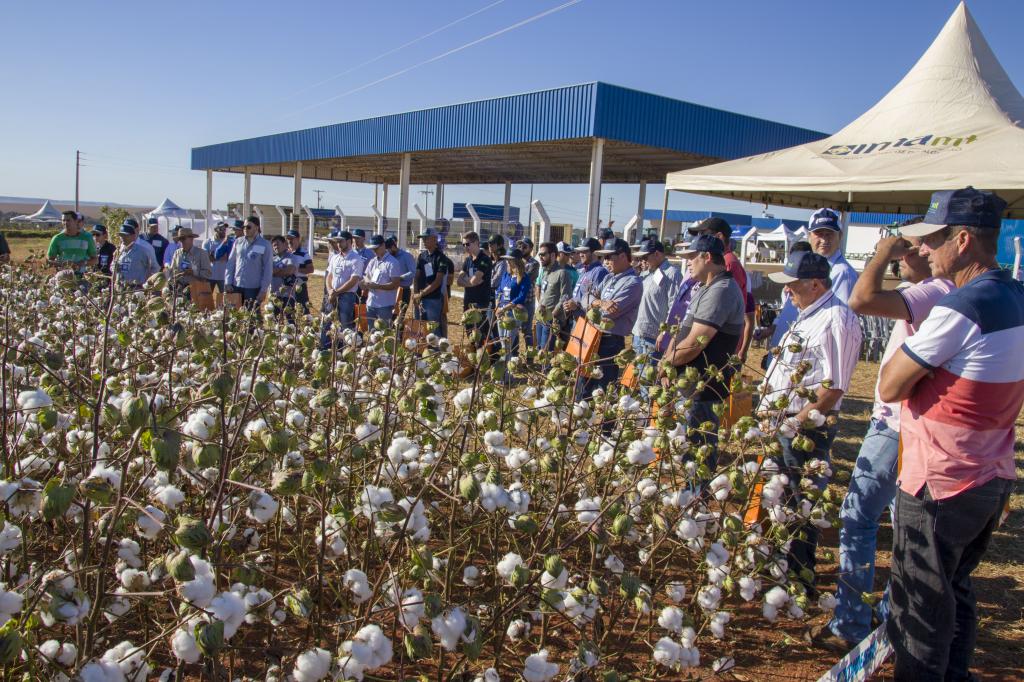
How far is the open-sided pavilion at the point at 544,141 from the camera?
16.0m

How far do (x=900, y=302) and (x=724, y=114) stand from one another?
1658 centimetres

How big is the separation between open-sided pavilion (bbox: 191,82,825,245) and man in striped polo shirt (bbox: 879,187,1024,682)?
1323 centimetres

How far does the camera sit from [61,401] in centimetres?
248

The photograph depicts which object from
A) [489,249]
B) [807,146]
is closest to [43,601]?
[807,146]

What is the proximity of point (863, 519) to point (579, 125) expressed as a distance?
1392cm

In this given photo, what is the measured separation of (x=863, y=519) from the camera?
9.77 feet

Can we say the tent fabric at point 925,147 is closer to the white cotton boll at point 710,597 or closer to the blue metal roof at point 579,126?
the white cotton boll at point 710,597

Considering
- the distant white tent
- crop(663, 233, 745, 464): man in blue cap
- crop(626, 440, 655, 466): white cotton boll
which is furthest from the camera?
the distant white tent

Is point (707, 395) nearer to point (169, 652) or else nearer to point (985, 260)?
point (985, 260)

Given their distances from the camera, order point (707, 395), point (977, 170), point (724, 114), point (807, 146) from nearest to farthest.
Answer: point (707, 395) < point (977, 170) < point (807, 146) < point (724, 114)

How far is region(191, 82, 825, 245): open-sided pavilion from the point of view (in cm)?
1605

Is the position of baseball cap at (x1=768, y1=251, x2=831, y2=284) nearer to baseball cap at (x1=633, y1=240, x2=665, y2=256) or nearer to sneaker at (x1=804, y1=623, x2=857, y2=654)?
sneaker at (x1=804, y1=623, x2=857, y2=654)

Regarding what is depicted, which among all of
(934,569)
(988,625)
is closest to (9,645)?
(934,569)

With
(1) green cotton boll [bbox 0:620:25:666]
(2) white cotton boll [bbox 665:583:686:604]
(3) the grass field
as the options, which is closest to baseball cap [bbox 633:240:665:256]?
(3) the grass field
